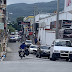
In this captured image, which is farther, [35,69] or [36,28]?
[36,28]

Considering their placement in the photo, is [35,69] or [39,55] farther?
[39,55]

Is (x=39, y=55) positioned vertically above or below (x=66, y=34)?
below

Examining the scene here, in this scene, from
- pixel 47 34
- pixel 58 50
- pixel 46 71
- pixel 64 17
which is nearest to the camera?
pixel 46 71

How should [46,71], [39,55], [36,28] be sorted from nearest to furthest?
[46,71], [39,55], [36,28]

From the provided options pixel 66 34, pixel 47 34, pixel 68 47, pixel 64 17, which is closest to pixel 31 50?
pixel 66 34

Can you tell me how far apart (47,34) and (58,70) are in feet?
154

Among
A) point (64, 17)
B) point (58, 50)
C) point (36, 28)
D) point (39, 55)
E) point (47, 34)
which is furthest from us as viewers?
point (36, 28)

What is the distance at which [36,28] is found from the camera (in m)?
89.7

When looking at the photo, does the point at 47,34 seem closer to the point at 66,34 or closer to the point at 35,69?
the point at 66,34

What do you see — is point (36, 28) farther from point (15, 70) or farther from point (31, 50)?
point (15, 70)

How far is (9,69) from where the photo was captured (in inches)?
500

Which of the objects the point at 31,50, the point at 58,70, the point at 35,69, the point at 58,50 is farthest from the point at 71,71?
the point at 31,50

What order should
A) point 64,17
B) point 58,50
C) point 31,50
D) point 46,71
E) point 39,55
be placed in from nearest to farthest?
1. point 46,71
2. point 58,50
3. point 39,55
4. point 31,50
5. point 64,17

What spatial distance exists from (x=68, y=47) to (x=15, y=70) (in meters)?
12.0
